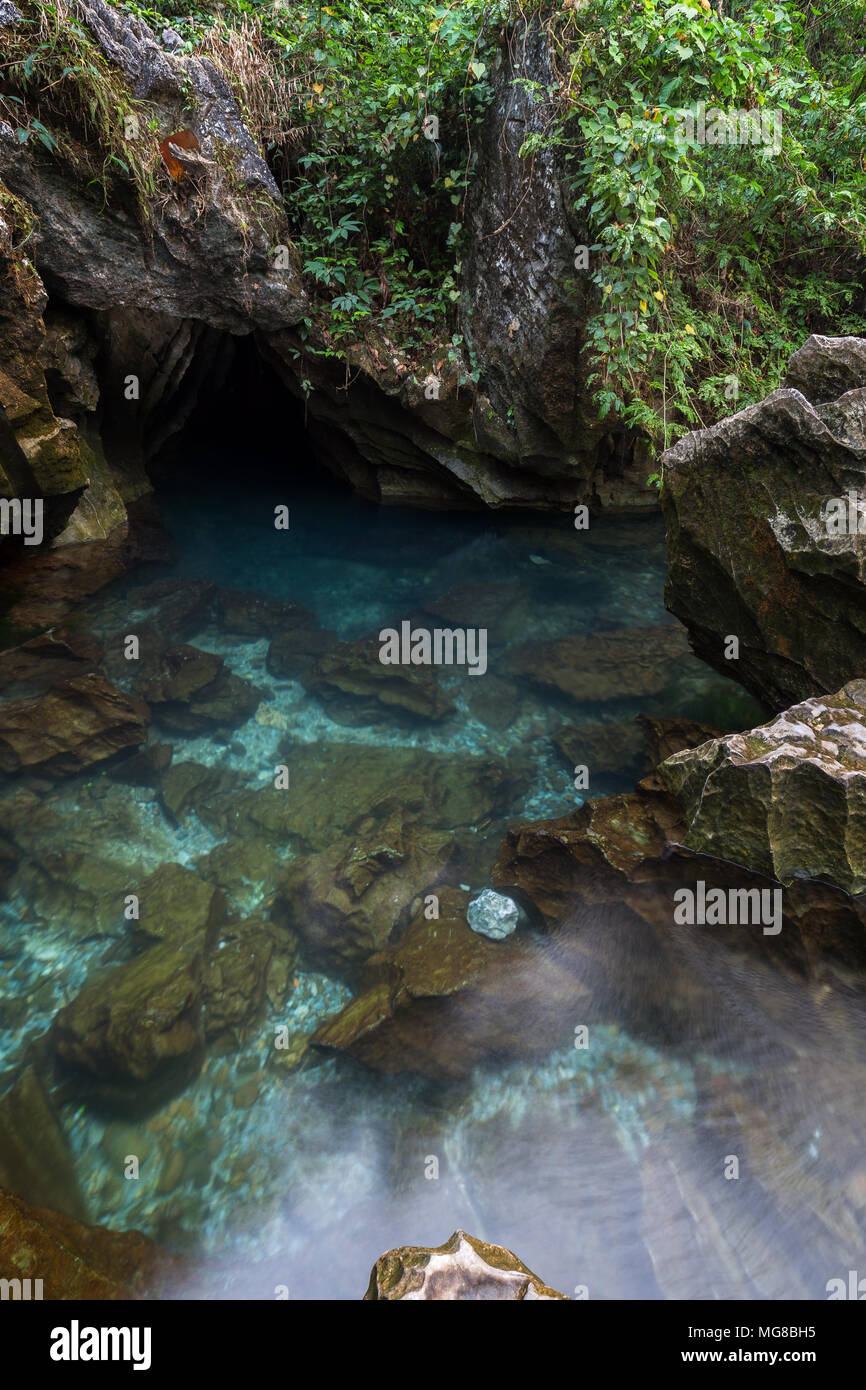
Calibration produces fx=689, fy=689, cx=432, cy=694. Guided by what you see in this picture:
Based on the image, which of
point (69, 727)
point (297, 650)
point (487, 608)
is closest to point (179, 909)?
point (69, 727)

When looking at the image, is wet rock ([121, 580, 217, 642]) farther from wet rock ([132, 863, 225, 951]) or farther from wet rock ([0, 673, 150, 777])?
wet rock ([132, 863, 225, 951])

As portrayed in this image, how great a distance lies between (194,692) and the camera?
21.5 feet

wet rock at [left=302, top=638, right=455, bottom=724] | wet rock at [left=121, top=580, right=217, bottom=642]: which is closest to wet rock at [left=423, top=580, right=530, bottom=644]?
wet rock at [left=302, top=638, right=455, bottom=724]

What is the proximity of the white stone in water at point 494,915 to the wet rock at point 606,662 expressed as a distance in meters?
2.62

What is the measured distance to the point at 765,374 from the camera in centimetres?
783

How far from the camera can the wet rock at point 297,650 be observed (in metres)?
7.18

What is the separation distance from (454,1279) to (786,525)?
13.2ft

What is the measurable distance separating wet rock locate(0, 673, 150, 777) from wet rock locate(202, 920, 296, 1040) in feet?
7.03

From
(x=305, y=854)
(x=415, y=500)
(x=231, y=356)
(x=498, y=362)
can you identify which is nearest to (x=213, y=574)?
(x=415, y=500)

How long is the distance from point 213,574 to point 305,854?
5.02 m

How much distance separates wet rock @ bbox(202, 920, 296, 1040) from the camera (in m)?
4.09

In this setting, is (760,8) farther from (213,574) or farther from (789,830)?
(213,574)

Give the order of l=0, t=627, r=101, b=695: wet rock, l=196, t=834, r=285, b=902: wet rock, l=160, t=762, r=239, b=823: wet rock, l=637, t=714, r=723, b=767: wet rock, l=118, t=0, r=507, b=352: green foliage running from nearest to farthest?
l=196, t=834, r=285, b=902: wet rock, l=637, t=714, r=723, b=767: wet rock, l=160, t=762, r=239, b=823: wet rock, l=0, t=627, r=101, b=695: wet rock, l=118, t=0, r=507, b=352: green foliage

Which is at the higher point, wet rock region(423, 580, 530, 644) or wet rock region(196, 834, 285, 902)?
wet rock region(423, 580, 530, 644)
